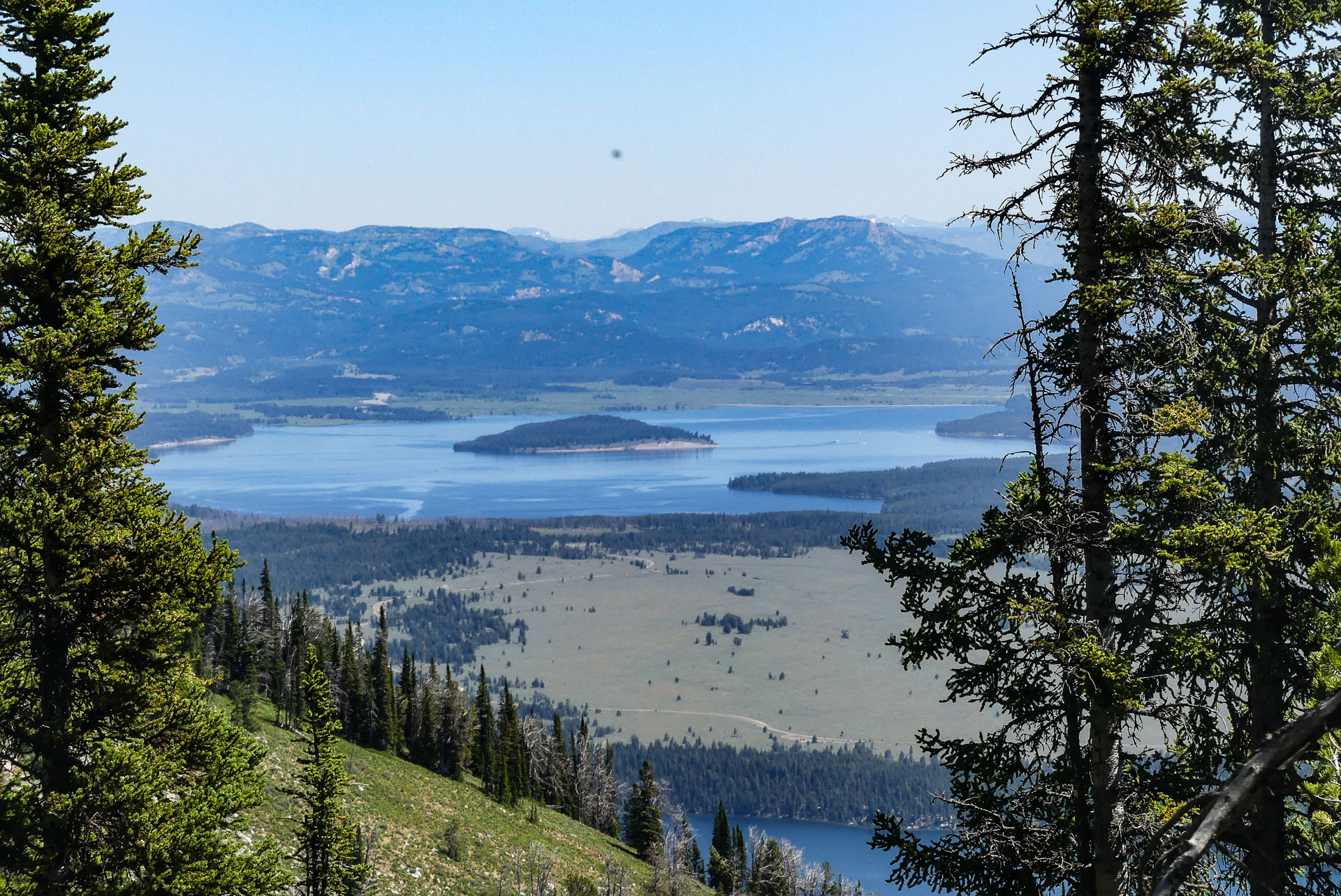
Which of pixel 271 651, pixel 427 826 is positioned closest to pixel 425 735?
pixel 271 651

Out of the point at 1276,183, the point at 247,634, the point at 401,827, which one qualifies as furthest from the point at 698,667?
the point at 1276,183

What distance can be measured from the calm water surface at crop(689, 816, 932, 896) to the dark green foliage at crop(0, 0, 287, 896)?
315 feet

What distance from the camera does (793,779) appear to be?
4811 inches

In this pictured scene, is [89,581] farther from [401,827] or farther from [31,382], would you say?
[401,827]

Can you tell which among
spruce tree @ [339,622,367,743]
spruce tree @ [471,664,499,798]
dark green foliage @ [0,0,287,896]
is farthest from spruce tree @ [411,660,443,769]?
dark green foliage @ [0,0,287,896]

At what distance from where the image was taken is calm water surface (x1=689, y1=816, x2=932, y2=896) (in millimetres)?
102375

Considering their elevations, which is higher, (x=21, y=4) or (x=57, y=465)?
(x=21, y=4)

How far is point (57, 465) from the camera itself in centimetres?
1175

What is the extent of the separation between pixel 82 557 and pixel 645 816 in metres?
57.9

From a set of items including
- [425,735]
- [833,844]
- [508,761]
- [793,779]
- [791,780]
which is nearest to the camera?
[508,761]

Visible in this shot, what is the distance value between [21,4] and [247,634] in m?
61.7

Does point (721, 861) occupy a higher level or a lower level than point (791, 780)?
higher

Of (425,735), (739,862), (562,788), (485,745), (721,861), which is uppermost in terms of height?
(485,745)

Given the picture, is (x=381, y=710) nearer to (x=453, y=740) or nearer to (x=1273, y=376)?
(x=453, y=740)
